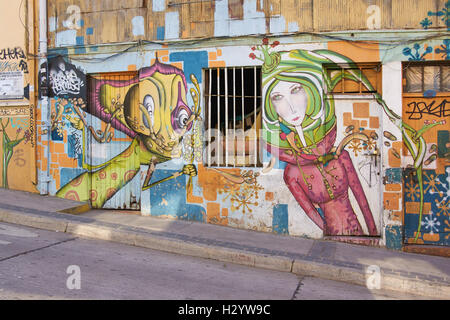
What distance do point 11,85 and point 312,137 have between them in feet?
21.5

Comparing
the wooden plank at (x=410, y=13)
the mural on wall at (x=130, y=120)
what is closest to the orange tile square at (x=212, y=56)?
the mural on wall at (x=130, y=120)

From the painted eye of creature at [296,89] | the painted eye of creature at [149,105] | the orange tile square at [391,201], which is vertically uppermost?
the painted eye of creature at [296,89]

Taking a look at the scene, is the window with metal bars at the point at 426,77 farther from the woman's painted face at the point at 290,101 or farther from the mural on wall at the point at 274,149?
the woman's painted face at the point at 290,101

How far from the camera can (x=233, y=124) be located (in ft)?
25.1

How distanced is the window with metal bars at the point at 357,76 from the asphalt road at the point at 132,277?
341 cm

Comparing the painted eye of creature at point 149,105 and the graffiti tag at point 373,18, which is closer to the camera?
the graffiti tag at point 373,18

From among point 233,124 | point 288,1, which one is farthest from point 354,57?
point 233,124

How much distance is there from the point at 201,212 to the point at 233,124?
1.73 meters

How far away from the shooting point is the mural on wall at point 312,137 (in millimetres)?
7160

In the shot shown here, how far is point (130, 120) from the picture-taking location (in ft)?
27.1

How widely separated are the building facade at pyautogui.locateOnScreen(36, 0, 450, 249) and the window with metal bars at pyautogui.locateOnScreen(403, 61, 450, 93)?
17 millimetres

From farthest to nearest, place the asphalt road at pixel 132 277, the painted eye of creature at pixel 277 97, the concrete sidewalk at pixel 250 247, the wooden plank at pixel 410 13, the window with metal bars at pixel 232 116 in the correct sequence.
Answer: the window with metal bars at pixel 232 116 < the painted eye of creature at pixel 277 97 < the wooden plank at pixel 410 13 < the concrete sidewalk at pixel 250 247 < the asphalt road at pixel 132 277

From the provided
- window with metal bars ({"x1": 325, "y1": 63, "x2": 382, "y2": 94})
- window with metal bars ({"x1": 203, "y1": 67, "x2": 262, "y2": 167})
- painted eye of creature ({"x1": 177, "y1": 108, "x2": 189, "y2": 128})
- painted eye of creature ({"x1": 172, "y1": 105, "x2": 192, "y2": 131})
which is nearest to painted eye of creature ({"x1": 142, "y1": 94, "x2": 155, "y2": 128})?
painted eye of creature ({"x1": 172, "y1": 105, "x2": 192, "y2": 131})

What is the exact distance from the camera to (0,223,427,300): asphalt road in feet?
14.8
